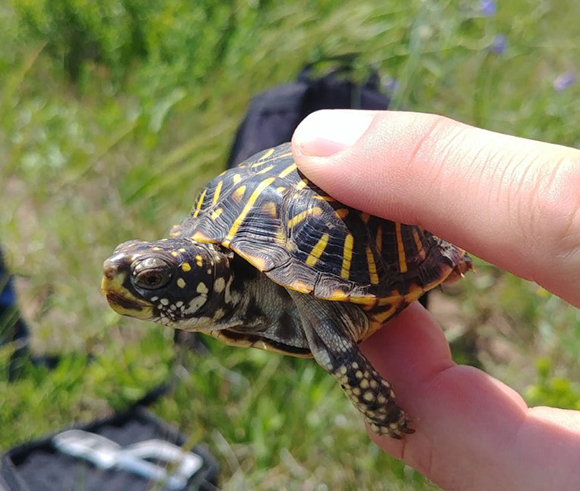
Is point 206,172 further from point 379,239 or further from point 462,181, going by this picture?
point 462,181


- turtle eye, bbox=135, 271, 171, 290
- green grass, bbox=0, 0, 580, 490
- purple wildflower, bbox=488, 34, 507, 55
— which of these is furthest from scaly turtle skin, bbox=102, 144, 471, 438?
purple wildflower, bbox=488, 34, 507, 55

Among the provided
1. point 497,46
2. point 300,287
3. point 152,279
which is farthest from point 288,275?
point 497,46

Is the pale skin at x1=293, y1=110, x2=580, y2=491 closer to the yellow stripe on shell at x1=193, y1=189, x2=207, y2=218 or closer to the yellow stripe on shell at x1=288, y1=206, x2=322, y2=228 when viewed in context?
the yellow stripe on shell at x1=288, y1=206, x2=322, y2=228

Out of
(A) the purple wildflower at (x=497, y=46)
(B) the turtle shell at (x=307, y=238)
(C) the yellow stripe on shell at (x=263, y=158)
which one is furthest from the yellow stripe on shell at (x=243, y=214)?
(A) the purple wildflower at (x=497, y=46)

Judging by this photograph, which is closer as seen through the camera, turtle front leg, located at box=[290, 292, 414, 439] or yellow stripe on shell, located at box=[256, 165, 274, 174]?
turtle front leg, located at box=[290, 292, 414, 439]

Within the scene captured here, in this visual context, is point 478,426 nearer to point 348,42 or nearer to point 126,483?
point 126,483

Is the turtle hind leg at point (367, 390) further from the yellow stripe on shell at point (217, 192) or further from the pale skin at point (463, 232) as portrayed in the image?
the yellow stripe on shell at point (217, 192)
